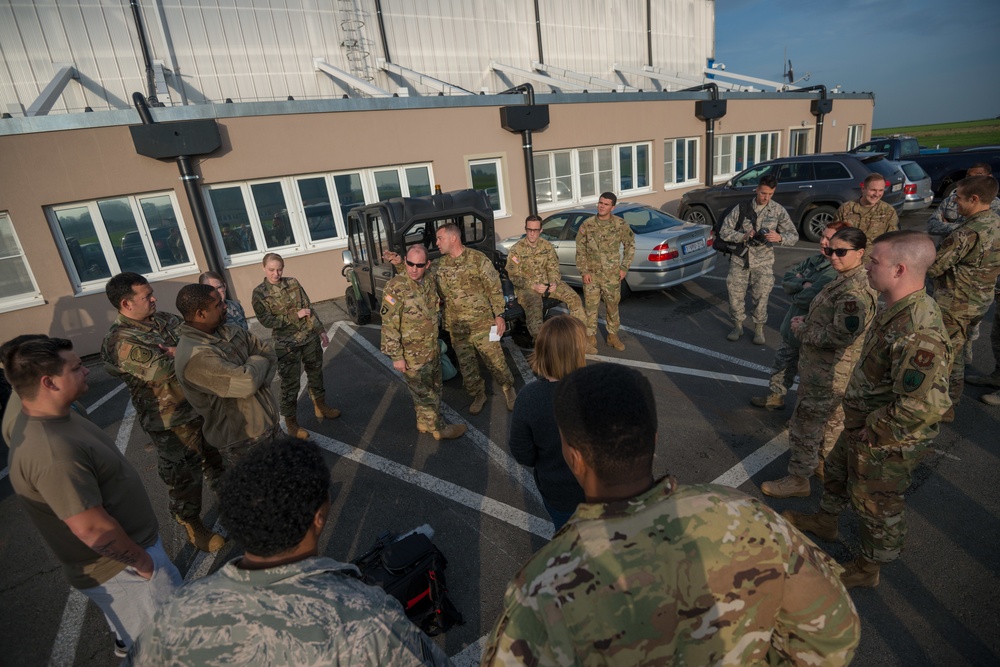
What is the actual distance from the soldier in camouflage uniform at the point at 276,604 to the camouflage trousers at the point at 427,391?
3242 mm

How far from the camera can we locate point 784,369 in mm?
4527

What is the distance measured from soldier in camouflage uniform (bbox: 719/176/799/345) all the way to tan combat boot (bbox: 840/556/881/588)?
12.6ft

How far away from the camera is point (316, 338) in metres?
5.09

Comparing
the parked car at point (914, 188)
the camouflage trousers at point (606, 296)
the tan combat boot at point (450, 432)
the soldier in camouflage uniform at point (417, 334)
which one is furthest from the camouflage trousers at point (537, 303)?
the parked car at point (914, 188)

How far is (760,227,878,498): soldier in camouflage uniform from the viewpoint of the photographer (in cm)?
322

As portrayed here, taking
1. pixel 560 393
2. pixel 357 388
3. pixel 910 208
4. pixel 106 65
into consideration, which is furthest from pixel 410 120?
pixel 910 208

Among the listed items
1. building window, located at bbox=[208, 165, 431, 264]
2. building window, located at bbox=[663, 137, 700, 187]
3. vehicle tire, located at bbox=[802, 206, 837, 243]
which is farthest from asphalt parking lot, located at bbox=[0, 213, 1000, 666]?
building window, located at bbox=[663, 137, 700, 187]

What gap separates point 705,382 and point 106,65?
40.8 ft

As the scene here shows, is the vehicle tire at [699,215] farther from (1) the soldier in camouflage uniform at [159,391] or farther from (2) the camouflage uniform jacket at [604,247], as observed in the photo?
(1) the soldier in camouflage uniform at [159,391]

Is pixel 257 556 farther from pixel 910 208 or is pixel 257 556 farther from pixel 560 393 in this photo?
pixel 910 208

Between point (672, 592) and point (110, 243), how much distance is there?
10579 millimetres

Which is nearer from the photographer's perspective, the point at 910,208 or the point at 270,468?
the point at 270,468

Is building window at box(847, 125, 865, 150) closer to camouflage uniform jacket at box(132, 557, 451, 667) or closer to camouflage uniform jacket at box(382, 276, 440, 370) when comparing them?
camouflage uniform jacket at box(382, 276, 440, 370)

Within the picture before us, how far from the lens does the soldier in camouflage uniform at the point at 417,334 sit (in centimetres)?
444
